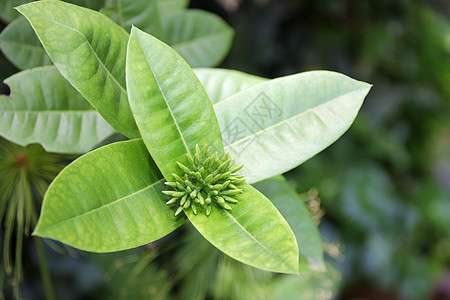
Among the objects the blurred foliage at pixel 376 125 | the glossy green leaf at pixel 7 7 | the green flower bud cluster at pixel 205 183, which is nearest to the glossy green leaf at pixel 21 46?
the glossy green leaf at pixel 7 7

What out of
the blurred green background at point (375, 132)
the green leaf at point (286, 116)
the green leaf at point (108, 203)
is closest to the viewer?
the green leaf at point (108, 203)

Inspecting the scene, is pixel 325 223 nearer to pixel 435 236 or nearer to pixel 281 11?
pixel 435 236

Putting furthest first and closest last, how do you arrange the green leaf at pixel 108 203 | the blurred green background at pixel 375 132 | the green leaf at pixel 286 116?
the blurred green background at pixel 375 132
the green leaf at pixel 286 116
the green leaf at pixel 108 203

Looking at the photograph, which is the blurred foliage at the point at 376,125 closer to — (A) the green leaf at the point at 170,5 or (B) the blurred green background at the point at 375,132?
(B) the blurred green background at the point at 375,132

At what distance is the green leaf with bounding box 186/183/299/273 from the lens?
1.12ft

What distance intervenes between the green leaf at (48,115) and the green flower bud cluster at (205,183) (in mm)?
135

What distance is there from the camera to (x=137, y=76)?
358 millimetres

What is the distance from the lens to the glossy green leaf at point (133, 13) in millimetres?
462

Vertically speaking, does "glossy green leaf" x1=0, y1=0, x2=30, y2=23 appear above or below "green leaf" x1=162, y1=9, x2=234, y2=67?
above

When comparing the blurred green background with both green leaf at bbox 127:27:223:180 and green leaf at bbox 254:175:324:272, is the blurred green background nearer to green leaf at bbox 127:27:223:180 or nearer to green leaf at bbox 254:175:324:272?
green leaf at bbox 254:175:324:272

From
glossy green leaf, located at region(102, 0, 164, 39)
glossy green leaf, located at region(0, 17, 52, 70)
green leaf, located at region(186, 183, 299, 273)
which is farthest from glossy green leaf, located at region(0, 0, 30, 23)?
green leaf, located at region(186, 183, 299, 273)

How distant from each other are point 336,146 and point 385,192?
31 centimetres

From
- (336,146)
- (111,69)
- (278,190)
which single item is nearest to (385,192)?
(336,146)

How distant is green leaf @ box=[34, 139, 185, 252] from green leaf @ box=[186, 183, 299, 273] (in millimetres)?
43
